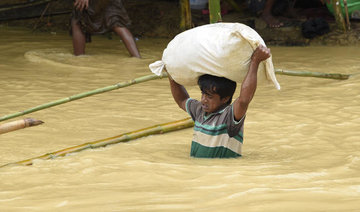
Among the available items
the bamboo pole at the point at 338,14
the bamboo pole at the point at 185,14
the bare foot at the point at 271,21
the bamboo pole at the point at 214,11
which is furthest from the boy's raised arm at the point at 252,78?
the bare foot at the point at 271,21

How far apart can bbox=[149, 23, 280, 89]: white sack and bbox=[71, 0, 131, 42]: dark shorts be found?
13.5 feet

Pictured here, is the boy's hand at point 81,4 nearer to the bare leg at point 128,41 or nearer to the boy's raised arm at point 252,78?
the bare leg at point 128,41

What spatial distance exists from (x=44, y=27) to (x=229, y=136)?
7.05 meters

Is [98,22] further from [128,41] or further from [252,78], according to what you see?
[252,78]

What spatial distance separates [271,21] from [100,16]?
2503mm

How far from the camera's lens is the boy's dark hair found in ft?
10.9

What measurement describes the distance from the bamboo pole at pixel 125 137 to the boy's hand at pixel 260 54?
118cm

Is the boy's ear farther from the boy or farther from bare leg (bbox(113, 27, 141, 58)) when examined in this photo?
bare leg (bbox(113, 27, 141, 58))

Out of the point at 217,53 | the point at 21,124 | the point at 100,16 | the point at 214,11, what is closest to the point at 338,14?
the point at 214,11

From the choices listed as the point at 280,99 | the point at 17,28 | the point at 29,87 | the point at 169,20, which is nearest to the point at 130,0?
the point at 169,20

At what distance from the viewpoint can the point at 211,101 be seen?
3381 millimetres

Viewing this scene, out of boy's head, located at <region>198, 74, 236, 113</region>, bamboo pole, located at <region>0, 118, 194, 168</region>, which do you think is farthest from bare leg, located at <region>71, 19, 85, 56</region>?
boy's head, located at <region>198, 74, 236, 113</region>

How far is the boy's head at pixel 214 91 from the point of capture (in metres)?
3.34

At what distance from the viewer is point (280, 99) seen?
530cm
